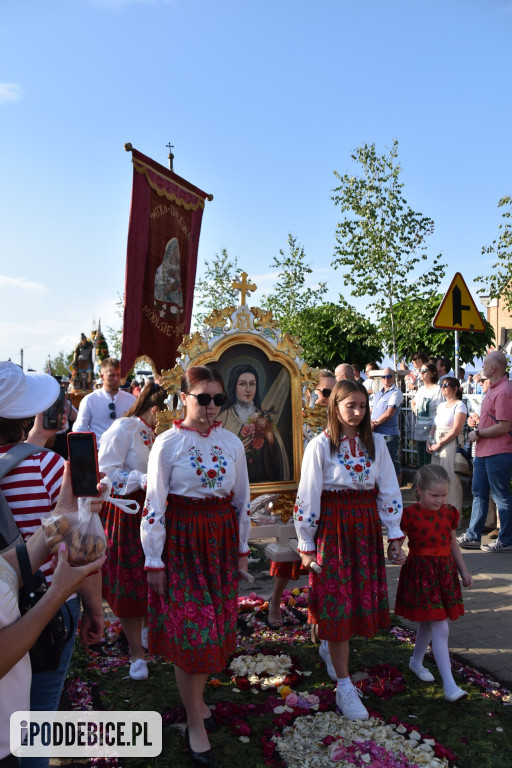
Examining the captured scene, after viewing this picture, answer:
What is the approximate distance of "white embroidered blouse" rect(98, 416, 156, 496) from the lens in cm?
394

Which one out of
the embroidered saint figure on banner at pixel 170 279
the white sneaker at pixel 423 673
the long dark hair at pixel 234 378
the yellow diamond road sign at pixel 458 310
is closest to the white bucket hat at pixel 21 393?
the long dark hair at pixel 234 378

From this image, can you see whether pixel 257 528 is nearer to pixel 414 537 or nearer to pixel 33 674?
pixel 414 537

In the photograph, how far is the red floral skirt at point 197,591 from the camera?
2.96 metres

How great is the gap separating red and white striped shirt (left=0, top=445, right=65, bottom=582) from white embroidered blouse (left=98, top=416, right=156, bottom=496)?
1.62 meters

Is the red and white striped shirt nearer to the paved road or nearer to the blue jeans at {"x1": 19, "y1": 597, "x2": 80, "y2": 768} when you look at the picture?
the blue jeans at {"x1": 19, "y1": 597, "x2": 80, "y2": 768}

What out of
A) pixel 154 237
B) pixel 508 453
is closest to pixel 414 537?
pixel 508 453

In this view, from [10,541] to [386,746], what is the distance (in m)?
2.28

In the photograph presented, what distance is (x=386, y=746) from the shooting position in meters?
3.04

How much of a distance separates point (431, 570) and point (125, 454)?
82.9 inches

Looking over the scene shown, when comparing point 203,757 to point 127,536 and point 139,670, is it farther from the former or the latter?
point 127,536

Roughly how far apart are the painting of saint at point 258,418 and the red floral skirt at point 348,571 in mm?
1298

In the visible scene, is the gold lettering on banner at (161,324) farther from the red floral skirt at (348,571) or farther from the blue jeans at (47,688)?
the blue jeans at (47,688)

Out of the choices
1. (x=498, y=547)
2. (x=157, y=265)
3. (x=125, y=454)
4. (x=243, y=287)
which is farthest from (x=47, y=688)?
(x=498, y=547)

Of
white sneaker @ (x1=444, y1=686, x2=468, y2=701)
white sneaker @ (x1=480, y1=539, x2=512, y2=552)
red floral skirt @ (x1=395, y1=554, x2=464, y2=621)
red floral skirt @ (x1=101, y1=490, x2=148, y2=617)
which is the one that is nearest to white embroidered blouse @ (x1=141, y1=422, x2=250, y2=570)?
red floral skirt @ (x1=101, y1=490, x2=148, y2=617)
